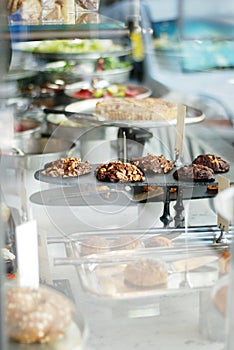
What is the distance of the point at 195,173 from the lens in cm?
139

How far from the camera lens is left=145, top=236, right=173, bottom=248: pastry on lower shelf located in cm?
102

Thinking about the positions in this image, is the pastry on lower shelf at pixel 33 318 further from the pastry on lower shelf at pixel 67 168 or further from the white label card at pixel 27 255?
the pastry on lower shelf at pixel 67 168

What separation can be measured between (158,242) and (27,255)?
1.06ft

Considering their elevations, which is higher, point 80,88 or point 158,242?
point 158,242

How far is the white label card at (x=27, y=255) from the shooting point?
0.74 meters

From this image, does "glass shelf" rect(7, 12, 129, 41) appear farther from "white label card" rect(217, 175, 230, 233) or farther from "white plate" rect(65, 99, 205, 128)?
"white plate" rect(65, 99, 205, 128)

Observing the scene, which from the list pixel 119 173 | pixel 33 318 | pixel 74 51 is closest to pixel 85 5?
pixel 119 173

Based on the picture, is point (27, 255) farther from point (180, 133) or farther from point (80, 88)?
point (80, 88)

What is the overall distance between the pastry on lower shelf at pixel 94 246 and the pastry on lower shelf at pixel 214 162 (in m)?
0.42

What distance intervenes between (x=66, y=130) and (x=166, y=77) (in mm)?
2107

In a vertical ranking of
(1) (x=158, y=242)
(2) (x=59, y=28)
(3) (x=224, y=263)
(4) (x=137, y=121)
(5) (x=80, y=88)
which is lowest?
(5) (x=80, y=88)

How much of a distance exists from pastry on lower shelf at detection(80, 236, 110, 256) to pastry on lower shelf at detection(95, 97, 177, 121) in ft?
3.30

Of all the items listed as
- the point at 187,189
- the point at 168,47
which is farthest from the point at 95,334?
the point at 168,47

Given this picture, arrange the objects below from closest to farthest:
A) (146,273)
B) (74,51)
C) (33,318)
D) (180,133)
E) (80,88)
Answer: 1. (33,318)
2. (146,273)
3. (180,133)
4. (80,88)
5. (74,51)
